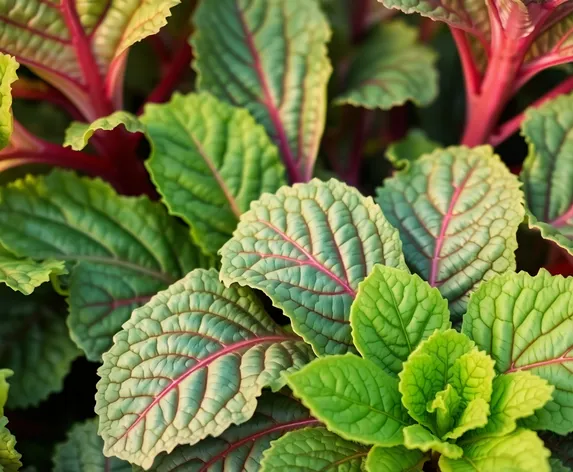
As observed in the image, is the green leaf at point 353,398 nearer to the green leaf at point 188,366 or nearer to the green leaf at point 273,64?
the green leaf at point 188,366

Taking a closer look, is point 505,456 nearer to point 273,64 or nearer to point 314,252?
point 314,252

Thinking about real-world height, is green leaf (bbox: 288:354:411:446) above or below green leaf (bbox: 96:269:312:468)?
→ above

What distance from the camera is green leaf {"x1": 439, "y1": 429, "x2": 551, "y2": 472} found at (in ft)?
1.90

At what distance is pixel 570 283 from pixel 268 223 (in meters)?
0.33

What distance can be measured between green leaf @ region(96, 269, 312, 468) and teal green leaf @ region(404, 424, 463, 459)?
0.13 metres

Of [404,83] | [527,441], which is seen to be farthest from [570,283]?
[404,83]

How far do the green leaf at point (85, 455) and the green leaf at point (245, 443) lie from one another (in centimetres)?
10

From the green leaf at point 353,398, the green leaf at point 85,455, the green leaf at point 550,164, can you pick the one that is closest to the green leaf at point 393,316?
the green leaf at point 353,398

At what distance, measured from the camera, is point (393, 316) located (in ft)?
2.21

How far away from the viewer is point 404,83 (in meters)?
0.99

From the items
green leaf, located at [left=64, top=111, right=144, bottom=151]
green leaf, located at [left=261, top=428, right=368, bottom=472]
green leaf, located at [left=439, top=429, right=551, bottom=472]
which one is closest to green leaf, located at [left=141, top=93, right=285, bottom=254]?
green leaf, located at [left=64, top=111, right=144, bottom=151]

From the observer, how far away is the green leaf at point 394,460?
621mm

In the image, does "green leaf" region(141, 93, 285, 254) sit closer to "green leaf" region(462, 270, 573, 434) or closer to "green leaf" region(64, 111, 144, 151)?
"green leaf" region(64, 111, 144, 151)

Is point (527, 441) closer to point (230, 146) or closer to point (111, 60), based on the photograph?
point (230, 146)
